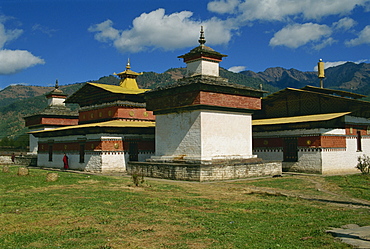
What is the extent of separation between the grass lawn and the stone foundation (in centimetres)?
440

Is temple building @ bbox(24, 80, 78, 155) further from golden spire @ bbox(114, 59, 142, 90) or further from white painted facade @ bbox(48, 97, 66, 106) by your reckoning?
golden spire @ bbox(114, 59, 142, 90)

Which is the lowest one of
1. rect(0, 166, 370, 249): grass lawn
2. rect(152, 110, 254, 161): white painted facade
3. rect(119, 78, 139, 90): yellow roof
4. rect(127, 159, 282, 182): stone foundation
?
rect(0, 166, 370, 249): grass lawn

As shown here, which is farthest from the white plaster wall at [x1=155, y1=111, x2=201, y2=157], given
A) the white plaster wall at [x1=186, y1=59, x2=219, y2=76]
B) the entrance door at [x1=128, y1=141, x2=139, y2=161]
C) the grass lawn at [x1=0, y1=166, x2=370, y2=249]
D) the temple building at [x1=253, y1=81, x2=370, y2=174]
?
the temple building at [x1=253, y1=81, x2=370, y2=174]

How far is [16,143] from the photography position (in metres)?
71.0

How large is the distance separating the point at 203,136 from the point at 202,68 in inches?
215

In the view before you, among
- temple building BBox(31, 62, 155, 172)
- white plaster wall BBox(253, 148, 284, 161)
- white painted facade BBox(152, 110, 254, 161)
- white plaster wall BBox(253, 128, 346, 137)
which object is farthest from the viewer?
temple building BBox(31, 62, 155, 172)

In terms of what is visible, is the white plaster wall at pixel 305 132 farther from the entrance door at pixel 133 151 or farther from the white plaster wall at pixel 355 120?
the entrance door at pixel 133 151

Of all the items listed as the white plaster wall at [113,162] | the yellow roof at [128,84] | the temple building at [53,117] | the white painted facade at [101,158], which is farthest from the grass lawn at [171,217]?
the temple building at [53,117]

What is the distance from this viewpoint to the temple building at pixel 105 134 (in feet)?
99.5

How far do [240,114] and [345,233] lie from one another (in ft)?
59.2

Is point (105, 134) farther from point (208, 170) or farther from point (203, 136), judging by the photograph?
point (208, 170)

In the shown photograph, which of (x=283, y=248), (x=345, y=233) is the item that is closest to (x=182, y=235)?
(x=283, y=248)

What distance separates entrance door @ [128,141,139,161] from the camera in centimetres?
3139

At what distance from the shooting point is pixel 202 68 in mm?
26359
